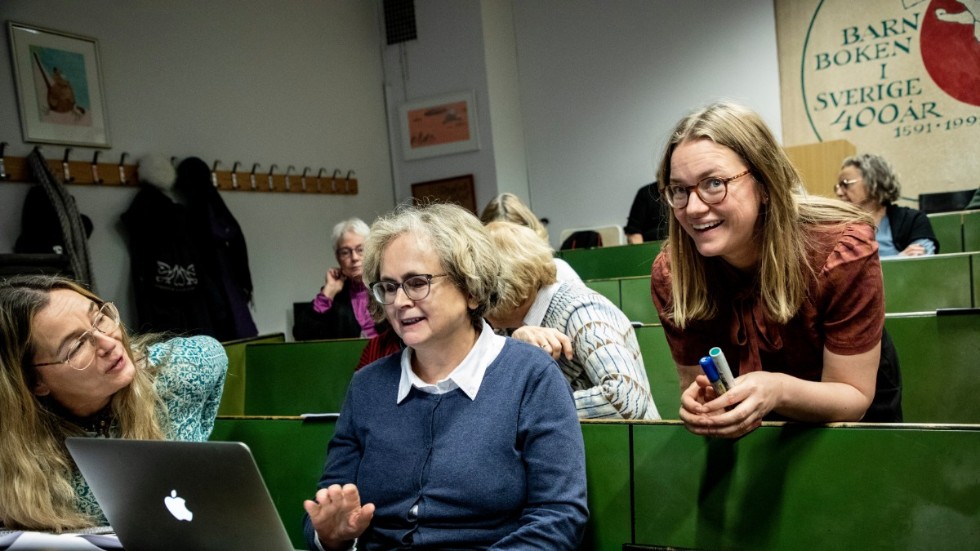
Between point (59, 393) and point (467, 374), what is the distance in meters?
0.81

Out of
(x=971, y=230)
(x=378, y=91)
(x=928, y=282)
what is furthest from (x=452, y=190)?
(x=928, y=282)

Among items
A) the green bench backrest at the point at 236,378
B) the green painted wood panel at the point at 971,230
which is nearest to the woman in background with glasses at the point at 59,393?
the green bench backrest at the point at 236,378

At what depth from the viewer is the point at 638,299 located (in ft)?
10.7

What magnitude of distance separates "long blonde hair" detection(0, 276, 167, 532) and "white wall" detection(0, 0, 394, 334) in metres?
3.04

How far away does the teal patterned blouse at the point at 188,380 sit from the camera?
1.64 meters

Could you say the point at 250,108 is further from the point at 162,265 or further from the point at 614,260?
the point at 614,260

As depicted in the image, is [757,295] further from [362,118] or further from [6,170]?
[362,118]

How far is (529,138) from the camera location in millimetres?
7242

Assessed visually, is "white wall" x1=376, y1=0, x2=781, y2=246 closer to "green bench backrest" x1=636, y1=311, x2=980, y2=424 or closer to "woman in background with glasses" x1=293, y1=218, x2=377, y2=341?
"woman in background with glasses" x1=293, y1=218, x2=377, y2=341

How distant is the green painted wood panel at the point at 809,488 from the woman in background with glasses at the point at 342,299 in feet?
8.61

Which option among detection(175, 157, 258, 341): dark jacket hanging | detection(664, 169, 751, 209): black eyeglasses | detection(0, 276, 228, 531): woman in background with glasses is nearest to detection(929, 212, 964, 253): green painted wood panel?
Result: detection(664, 169, 751, 209): black eyeglasses

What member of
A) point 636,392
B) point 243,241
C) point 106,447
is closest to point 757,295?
point 636,392

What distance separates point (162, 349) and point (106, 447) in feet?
1.92

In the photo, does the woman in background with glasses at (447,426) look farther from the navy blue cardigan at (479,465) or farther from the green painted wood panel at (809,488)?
the green painted wood panel at (809,488)
